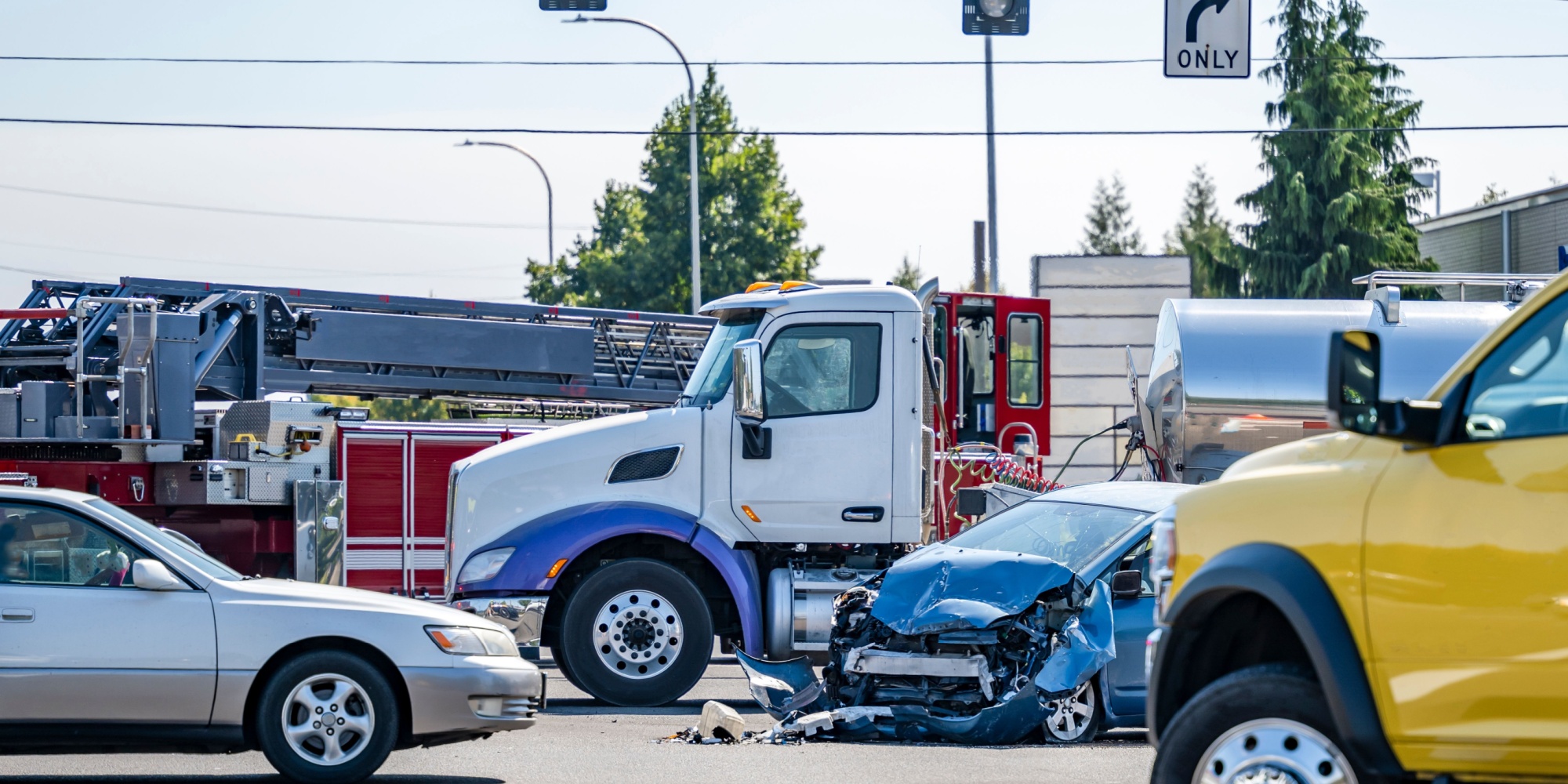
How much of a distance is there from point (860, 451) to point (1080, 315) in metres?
9.94

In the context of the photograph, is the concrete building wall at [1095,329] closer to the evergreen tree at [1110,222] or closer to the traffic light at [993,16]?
the traffic light at [993,16]

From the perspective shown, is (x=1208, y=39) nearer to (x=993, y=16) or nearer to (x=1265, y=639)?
(x=993, y=16)

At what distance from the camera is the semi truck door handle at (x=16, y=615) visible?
23.4 feet

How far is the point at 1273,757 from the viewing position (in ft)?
14.7

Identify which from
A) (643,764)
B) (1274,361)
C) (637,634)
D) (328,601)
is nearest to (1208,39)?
(1274,361)

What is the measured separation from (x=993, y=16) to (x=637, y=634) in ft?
27.9

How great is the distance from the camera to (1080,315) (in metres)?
20.4

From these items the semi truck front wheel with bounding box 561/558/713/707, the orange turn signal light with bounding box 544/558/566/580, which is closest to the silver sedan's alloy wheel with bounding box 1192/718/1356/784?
the semi truck front wheel with bounding box 561/558/713/707

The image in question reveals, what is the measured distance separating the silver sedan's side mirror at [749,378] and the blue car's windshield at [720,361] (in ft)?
1.09

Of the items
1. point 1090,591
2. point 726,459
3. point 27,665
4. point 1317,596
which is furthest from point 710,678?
point 1317,596

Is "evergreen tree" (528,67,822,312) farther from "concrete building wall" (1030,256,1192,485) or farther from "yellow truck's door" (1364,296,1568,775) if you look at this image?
"yellow truck's door" (1364,296,1568,775)

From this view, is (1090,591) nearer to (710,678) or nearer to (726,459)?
(726,459)

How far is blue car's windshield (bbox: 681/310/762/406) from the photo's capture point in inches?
440

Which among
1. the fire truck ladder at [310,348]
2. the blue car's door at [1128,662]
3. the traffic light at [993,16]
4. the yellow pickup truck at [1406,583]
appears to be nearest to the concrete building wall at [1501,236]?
the traffic light at [993,16]
